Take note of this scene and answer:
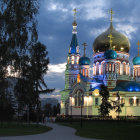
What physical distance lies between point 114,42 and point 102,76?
25.7ft

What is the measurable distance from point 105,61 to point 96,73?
5.02 metres

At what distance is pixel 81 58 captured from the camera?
66.5 metres

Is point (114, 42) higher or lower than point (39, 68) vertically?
higher

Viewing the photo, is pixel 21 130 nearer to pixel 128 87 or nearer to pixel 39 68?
pixel 39 68

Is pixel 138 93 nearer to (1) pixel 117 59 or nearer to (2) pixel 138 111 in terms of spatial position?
(2) pixel 138 111

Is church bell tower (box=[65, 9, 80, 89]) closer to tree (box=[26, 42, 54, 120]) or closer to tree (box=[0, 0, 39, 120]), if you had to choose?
tree (box=[26, 42, 54, 120])

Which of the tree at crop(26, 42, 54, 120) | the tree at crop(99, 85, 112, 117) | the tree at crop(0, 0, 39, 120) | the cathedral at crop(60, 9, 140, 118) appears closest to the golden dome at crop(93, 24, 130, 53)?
the cathedral at crop(60, 9, 140, 118)

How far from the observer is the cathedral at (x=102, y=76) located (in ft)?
183

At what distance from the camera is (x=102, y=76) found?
61094mm

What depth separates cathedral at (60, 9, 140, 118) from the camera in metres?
55.8

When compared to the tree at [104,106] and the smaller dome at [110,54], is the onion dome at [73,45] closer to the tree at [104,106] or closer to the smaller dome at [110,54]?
the smaller dome at [110,54]

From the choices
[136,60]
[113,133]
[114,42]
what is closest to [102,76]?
[114,42]

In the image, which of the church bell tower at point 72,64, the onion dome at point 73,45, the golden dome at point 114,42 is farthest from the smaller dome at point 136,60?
the onion dome at point 73,45

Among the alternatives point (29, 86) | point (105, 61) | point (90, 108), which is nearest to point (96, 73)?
point (105, 61)
